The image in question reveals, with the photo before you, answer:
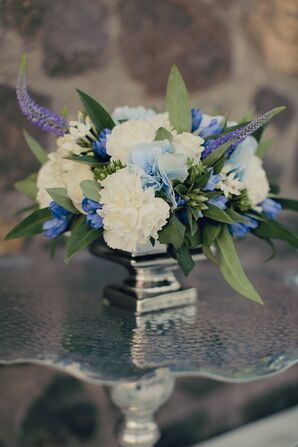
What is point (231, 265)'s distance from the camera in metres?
1.04

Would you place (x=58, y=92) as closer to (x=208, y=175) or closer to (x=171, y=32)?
(x=171, y=32)

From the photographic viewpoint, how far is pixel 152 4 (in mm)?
1621

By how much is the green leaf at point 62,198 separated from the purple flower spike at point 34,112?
10 cm

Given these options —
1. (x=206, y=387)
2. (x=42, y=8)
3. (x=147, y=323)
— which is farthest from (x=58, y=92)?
(x=206, y=387)

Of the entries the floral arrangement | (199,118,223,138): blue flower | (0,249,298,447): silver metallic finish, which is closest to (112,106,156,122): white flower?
the floral arrangement

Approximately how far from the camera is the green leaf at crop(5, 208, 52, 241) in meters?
1.11

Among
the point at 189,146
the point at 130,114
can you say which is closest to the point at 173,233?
the point at 189,146

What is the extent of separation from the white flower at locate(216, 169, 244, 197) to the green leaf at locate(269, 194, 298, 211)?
144 millimetres

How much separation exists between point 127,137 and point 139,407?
46 centimetres

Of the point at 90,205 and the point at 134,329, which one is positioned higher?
the point at 90,205

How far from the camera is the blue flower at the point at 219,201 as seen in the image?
103 centimetres

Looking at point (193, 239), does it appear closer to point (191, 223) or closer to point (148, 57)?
point (191, 223)

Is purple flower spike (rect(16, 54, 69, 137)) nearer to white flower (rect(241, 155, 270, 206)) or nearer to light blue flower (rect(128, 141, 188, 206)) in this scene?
light blue flower (rect(128, 141, 188, 206))

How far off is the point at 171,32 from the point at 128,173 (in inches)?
30.5
